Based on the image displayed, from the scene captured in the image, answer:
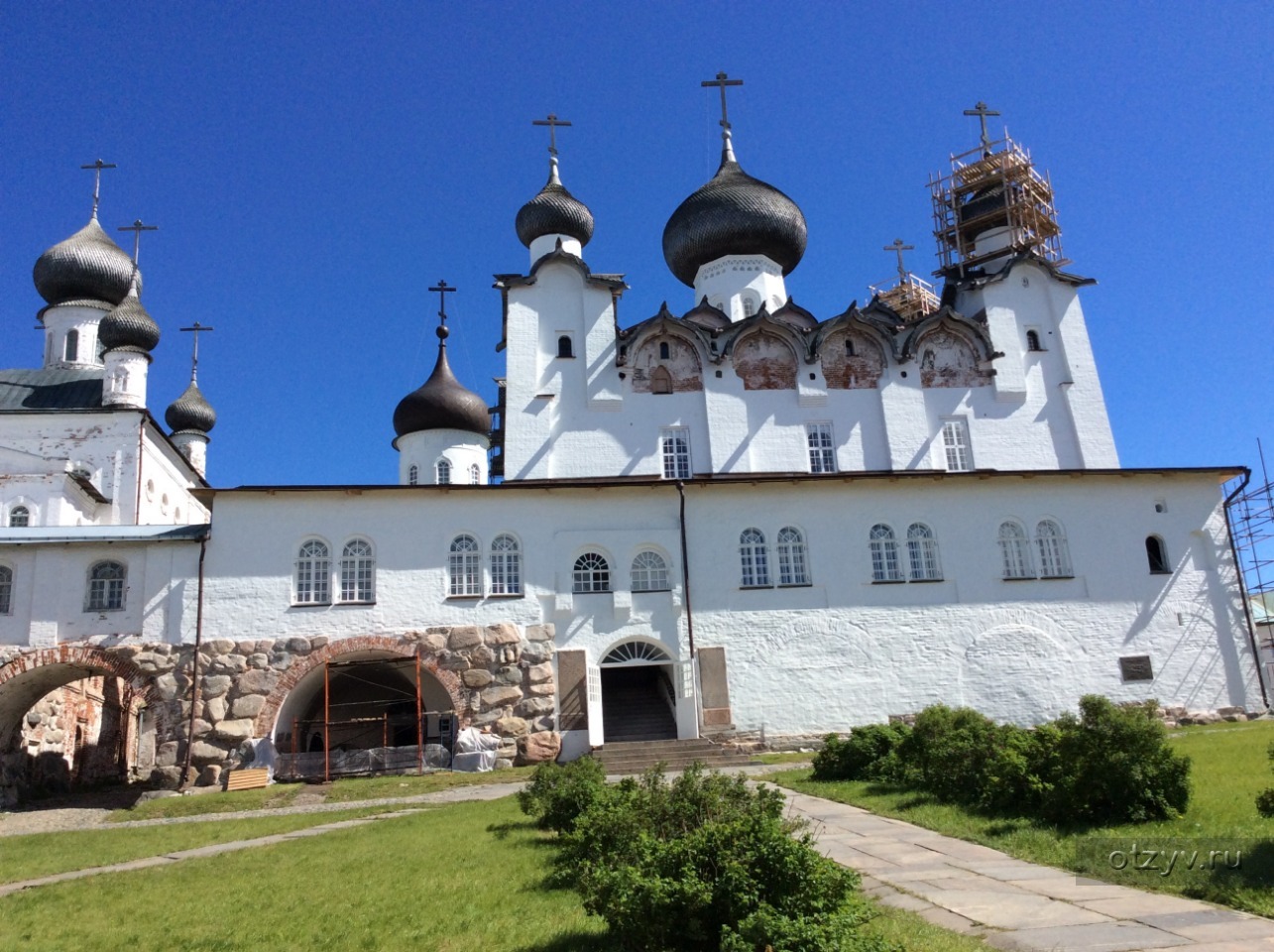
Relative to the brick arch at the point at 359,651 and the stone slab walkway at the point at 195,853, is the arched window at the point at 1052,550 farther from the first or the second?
the stone slab walkway at the point at 195,853

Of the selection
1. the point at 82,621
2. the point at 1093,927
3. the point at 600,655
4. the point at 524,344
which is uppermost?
the point at 524,344

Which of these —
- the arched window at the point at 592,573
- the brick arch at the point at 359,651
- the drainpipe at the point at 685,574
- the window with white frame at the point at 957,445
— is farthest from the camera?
the window with white frame at the point at 957,445

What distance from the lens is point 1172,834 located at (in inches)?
339

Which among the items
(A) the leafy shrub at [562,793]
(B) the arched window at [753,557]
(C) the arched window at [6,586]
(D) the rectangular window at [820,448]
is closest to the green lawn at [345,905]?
(A) the leafy shrub at [562,793]

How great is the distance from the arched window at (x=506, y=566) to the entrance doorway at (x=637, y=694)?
2.60 m

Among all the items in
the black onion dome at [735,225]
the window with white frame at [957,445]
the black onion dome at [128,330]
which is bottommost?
the window with white frame at [957,445]

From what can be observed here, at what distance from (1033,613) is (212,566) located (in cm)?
1841

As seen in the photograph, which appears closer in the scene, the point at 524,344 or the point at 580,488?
the point at 580,488

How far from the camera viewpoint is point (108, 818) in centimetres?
1764

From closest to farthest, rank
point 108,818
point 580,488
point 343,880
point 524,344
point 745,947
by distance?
point 745,947
point 343,880
point 108,818
point 580,488
point 524,344

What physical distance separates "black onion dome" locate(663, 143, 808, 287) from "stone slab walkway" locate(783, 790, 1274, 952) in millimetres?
24632

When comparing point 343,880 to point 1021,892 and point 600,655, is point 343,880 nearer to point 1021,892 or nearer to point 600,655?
point 1021,892

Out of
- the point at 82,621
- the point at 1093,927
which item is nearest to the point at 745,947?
the point at 1093,927

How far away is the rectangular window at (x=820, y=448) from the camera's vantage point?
2756cm
